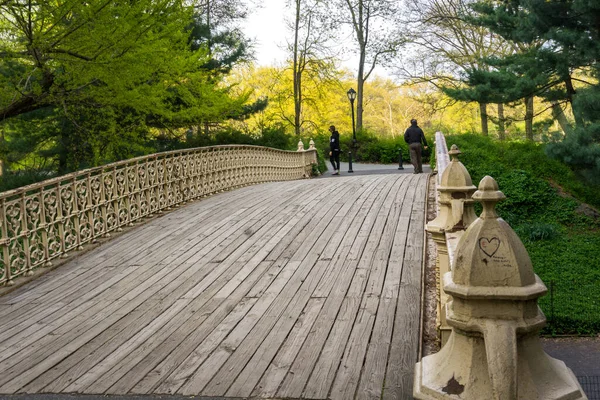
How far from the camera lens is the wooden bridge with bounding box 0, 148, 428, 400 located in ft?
16.0

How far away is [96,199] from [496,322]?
910 cm

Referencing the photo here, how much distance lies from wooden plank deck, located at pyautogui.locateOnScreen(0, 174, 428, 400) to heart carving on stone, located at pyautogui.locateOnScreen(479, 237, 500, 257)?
257 cm

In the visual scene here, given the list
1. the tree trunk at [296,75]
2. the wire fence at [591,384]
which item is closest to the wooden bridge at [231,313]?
the wire fence at [591,384]

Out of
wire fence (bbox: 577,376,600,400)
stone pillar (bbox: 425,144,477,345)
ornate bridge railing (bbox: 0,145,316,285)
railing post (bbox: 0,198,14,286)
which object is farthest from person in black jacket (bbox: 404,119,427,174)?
stone pillar (bbox: 425,144,477,345)

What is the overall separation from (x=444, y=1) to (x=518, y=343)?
40528mm

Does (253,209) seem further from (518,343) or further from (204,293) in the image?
(518,343)

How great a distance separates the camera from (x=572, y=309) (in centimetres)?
1136

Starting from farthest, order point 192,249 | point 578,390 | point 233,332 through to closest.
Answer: point 192,249
point 233,332
point 578,390

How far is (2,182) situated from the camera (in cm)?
1532

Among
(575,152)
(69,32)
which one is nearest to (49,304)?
(69,32)

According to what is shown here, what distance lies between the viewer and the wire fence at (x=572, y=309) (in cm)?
1088

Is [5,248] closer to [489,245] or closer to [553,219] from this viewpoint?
[489,245]

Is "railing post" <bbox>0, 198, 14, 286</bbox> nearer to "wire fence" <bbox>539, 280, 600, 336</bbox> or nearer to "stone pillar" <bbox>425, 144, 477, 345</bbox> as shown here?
"stone pillar" <bbox>425, 144, 477, 345</bbox>

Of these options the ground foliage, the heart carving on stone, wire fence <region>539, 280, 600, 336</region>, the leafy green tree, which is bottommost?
wire fence <region>539, 280, 600, 336</region>
